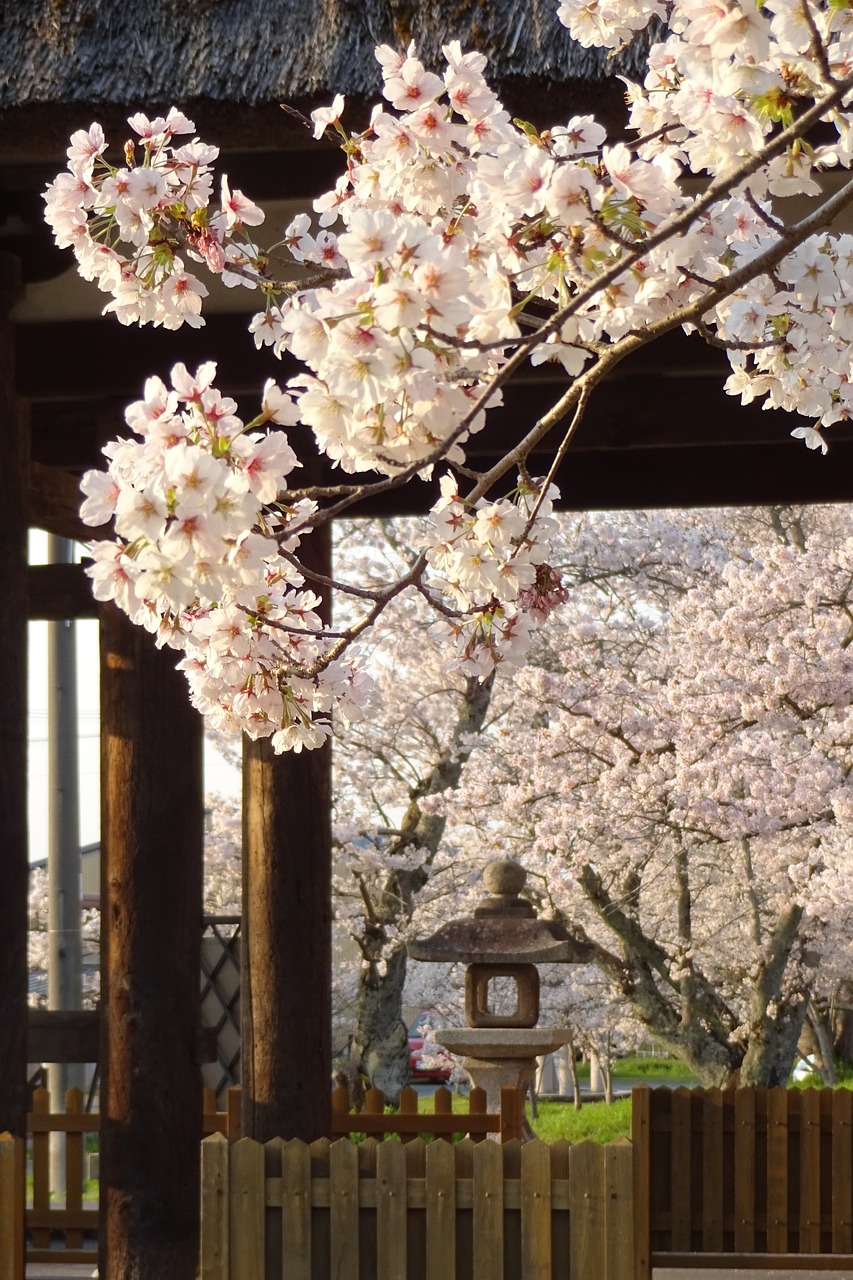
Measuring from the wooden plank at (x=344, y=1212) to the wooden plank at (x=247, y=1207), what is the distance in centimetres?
18

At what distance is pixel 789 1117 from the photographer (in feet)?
20.6

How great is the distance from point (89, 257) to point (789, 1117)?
5095 millimetres

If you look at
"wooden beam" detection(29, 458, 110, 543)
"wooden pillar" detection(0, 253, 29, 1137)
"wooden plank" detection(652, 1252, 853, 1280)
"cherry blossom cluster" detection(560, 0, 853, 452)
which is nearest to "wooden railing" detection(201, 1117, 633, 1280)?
"wooden pillar" detection(0, 253, 29, 1137)

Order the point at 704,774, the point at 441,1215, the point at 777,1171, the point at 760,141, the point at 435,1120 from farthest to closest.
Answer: the point at 704,774, the point at 777,1171, the point at 435,1120, the point at 441,1215, the point at 760,141

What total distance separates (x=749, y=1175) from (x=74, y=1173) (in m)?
2.85

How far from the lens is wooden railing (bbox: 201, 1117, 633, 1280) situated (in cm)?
388

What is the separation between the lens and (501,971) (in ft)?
22.7

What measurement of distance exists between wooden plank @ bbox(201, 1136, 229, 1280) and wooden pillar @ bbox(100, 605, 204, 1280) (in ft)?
1.69

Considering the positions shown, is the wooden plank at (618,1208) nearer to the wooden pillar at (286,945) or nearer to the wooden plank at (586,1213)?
the wooden plank at (586,1213)

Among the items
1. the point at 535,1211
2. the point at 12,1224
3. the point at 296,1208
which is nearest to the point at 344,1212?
the point at 296,1208

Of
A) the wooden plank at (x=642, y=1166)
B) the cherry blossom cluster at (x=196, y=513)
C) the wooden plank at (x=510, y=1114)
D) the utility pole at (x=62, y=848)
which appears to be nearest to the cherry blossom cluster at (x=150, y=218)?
the cherry blossom cluster at (x=196, y=513)

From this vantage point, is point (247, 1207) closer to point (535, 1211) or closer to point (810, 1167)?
A: point (535, 1211)

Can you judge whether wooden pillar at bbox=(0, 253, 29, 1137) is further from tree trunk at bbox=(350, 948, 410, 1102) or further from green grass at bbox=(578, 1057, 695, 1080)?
green grass at bbox=(578, 1057, 695, 1080)

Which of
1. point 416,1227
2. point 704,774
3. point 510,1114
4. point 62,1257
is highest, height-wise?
point 704,774
